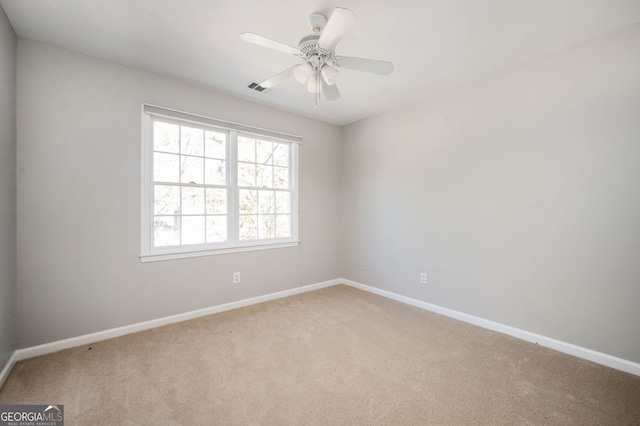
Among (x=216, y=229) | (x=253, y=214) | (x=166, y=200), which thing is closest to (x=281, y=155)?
(x=253, y=214)

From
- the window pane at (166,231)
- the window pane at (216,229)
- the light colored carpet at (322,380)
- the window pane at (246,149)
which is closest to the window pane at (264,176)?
the window pane at (246,149)

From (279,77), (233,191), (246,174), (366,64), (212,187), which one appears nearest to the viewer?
(366,64)

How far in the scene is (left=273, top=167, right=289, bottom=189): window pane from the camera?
3.77 meters

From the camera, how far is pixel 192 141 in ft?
9.95

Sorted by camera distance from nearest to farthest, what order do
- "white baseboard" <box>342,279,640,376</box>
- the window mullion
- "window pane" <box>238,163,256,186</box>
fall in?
"white baseboard" <box>342,279,640,376</box>
the window mullion
"window pane" <box>238,163,256,186</box>

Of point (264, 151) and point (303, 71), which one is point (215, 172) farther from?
point (303, 71)

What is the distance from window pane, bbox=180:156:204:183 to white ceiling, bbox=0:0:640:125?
86 centimetres

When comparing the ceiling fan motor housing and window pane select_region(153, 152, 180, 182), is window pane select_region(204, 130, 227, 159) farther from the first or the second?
the ceiling fan motor housing

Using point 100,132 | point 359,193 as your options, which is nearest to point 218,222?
point 100,132

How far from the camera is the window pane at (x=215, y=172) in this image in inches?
123

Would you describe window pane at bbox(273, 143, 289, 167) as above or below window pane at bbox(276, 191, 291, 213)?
above

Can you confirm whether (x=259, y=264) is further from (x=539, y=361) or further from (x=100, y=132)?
(x=539, y=361)

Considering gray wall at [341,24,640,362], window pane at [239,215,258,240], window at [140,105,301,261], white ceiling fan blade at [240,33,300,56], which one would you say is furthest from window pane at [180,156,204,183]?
gray wall at [341,24,640,362]

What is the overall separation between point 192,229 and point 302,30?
2.27 metres
